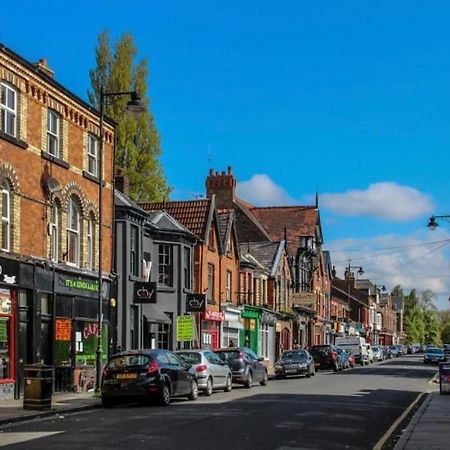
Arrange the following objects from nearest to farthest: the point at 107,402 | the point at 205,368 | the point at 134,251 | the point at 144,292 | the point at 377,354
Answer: the point at 107,402
the point at 205,368
the point at 144,292
the point at 134,251
the point at 377,354

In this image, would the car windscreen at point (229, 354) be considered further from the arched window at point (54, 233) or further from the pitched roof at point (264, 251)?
the pitched roof at point (264, 251)

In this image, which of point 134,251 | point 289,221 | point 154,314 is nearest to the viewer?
point 134,251

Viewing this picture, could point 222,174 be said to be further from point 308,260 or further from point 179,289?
point 179,289

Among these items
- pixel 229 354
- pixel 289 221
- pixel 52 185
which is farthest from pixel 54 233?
pixel 289 221

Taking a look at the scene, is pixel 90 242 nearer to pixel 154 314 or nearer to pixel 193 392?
pixel 154 314

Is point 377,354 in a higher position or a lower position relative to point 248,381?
lower

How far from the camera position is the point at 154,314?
35.9m

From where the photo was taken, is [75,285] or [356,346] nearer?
[75,285]

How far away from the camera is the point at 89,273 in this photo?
93.4 feet

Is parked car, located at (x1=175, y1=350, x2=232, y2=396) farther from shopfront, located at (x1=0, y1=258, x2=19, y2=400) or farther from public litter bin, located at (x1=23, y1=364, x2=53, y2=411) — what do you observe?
public litter bin, located at (x1=23, y1=364, x2=53, y2=411)

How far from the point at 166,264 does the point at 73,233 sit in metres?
10.7

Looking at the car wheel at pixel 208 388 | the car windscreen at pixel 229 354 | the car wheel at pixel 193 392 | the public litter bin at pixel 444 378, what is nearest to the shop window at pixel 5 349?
the car wheel at pixel 193 392

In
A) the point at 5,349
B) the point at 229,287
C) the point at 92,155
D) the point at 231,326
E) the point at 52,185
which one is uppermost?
the point at 92,155

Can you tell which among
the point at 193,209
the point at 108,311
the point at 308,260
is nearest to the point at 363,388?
the point at 108,311
